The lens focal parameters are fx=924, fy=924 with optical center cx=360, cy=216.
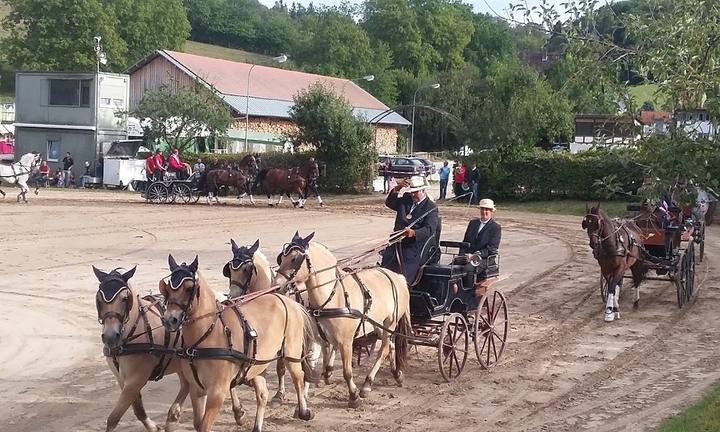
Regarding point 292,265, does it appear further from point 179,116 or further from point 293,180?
point 179,116

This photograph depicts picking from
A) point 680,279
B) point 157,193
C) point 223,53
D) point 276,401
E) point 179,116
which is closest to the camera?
point 276,401

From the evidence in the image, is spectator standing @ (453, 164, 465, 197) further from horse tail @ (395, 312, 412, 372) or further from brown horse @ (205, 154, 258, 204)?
horse tail @ (395, 312, 412, 372)

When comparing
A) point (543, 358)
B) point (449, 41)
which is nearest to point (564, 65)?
point (543, 358)

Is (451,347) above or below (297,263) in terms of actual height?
below

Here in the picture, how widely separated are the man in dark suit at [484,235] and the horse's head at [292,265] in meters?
3.24

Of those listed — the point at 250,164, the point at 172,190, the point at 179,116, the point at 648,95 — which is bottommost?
the point at 172,190

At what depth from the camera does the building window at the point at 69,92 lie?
43.9m

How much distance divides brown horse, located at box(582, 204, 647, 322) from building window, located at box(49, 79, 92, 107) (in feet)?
112

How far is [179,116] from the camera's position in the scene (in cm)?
4156

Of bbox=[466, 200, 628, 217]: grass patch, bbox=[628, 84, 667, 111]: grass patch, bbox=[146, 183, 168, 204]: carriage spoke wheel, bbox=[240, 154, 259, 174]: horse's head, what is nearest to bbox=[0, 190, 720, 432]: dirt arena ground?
bbox=[628, 84, 667, 111]: grass patch

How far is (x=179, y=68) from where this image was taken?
191ft

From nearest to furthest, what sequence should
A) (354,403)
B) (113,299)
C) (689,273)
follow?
1. (113,299)
2. (354,403)
3. (689,273)

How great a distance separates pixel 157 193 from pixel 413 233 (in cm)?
2416

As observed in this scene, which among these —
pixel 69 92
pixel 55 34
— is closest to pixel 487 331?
pixel 69 92
